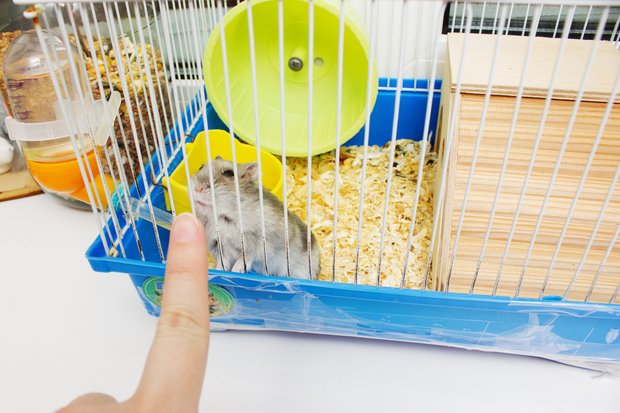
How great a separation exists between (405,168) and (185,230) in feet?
3.02

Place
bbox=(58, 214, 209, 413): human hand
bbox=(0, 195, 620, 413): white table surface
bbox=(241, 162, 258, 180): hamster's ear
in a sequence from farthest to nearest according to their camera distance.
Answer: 1. bbox=(241, 162, 258, 180): hamster's ear
2. bbox=(0, 195, 620, 413): white table surface
3. bbox=(58, 214, 209, 413): human hand

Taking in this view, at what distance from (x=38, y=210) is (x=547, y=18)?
1422 mm

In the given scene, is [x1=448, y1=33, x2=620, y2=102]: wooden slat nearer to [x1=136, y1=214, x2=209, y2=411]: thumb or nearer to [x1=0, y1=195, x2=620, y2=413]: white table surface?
[x1=0, y1=195, x2=620, y2=413]: white table surface

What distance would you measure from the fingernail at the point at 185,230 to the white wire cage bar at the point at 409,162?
0.23 meters

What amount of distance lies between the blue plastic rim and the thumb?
12.1 inches

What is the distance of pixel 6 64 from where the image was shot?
0.98 m

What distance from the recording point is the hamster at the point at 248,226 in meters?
0.83

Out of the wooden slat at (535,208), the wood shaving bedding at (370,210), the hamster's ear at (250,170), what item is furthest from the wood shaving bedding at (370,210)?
the hamster's ear at (250,170)

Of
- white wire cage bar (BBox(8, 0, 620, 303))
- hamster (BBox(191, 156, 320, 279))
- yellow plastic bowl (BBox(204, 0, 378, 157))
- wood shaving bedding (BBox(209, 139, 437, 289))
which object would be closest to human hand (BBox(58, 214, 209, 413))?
white wire cage bar (BBox(8, 0, 620, 303))

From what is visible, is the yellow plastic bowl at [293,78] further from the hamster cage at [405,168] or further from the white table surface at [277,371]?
the white table surface at [277,371]

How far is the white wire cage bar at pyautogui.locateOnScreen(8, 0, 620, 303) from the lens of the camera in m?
0.62

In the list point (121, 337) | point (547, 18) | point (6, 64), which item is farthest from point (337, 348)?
point (547, 18)

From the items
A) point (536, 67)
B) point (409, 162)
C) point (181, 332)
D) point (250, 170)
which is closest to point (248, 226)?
point (250, 170)

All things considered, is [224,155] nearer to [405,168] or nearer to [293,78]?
[293,78]
